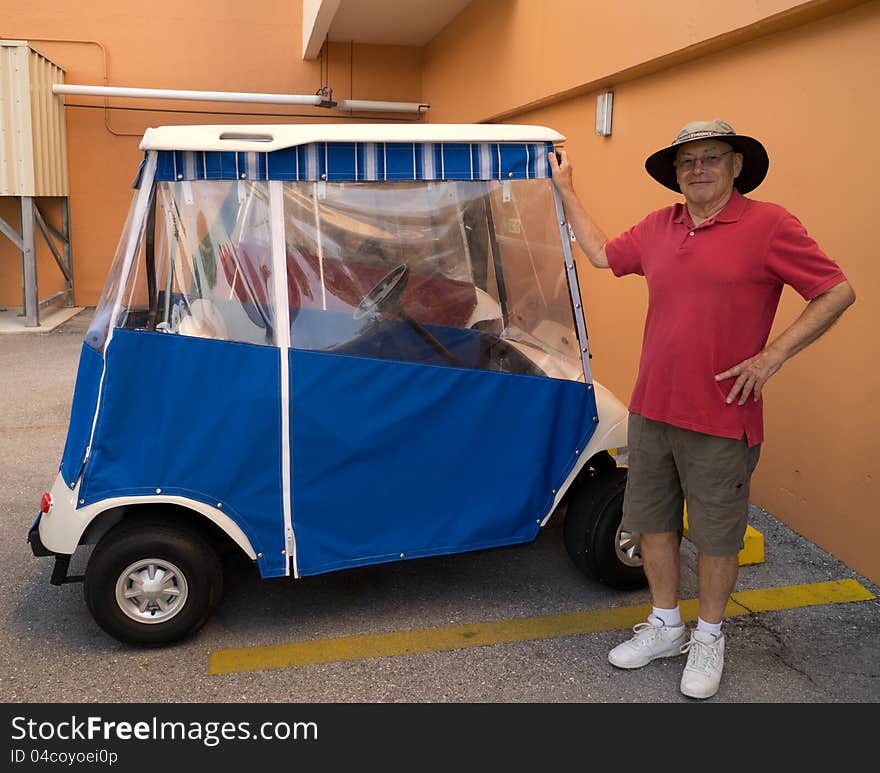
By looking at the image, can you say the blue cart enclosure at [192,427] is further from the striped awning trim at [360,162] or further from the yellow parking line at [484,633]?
the striped awning trim at [360,162]

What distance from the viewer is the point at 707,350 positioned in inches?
119

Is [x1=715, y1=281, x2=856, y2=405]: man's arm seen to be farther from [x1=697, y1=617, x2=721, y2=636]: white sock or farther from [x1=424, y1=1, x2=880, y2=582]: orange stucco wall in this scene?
[x1=424, y1=1, x2=880, y2=582]: orange stucco wall

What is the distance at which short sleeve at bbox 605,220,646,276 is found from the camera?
11.0ft

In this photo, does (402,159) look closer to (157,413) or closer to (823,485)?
(157,413)

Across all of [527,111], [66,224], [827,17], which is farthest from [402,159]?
[66,224]

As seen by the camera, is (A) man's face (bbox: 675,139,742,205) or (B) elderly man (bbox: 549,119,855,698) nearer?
(B) elderly man (bbox: 549,119,855,698)

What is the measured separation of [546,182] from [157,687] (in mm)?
2394

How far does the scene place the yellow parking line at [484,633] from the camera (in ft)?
11.3

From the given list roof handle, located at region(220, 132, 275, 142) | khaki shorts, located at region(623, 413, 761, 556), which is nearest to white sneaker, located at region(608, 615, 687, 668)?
khaki shorts, located at region(623, 413, 761, 556)

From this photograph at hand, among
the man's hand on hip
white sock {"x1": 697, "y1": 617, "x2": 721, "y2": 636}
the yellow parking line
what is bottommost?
the yellow parking line

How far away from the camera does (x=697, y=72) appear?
5.53 meters

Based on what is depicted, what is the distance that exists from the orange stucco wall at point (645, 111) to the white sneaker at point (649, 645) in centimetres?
128

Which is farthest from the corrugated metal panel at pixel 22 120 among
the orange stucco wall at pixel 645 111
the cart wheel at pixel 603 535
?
the cart wheel at pixel 603 535
